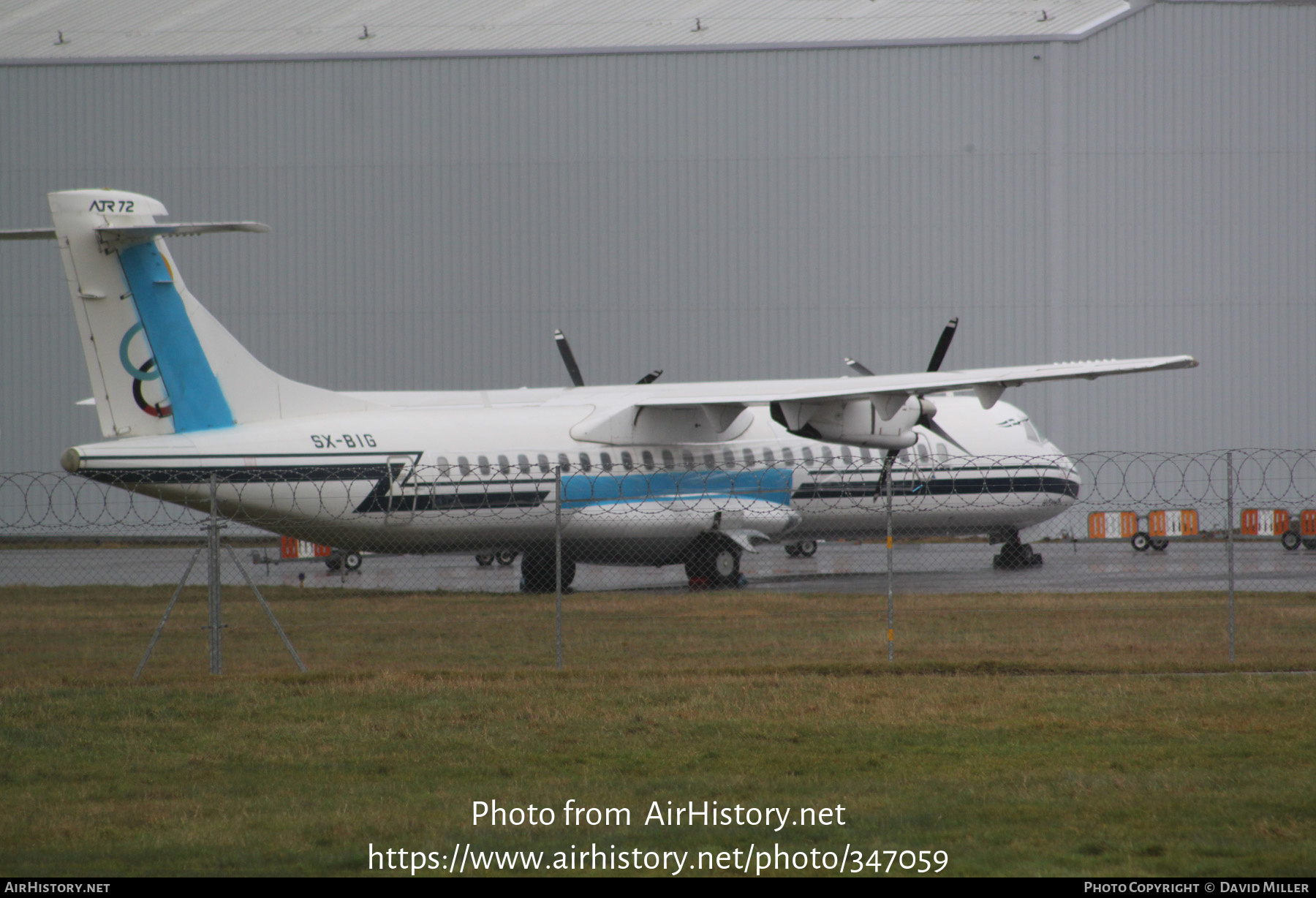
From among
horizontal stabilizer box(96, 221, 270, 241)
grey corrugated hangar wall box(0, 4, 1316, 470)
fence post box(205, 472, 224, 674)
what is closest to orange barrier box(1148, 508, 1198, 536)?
grey corrugated hangar wall box(0, 4, 1316, 470)

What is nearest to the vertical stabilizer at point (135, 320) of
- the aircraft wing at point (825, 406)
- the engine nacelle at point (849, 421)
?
the aircraft wing at point (825, 406)

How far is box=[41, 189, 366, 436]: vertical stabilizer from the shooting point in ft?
60.5

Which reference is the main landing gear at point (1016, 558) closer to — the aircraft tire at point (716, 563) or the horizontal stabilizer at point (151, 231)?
the aircraft tire at point (716, 563)

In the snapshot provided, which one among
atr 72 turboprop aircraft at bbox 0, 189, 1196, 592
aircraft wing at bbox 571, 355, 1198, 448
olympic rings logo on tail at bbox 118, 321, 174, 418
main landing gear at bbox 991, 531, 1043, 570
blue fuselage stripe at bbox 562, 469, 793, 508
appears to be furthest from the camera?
main landing gear at bbox 991, 531, 1043, 570

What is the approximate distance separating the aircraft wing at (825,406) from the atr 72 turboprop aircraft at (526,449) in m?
0.04

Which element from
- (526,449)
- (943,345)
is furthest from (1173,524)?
(526,449)

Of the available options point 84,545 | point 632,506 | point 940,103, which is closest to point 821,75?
point 940,103

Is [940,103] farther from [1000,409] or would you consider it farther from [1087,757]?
[1087,757]

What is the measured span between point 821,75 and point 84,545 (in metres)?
27.0

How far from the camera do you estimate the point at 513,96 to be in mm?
42344

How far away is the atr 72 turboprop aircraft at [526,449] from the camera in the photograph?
18641mm

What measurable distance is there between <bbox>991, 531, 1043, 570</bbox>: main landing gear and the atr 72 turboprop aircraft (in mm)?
50

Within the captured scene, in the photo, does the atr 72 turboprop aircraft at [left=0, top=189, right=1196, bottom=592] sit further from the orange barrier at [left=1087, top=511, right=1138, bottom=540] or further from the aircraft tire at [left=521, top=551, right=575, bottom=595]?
the orange barrier at [left=1087, top=511, right=1138, bottom=540]

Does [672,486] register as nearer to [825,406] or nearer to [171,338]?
[825,406]
